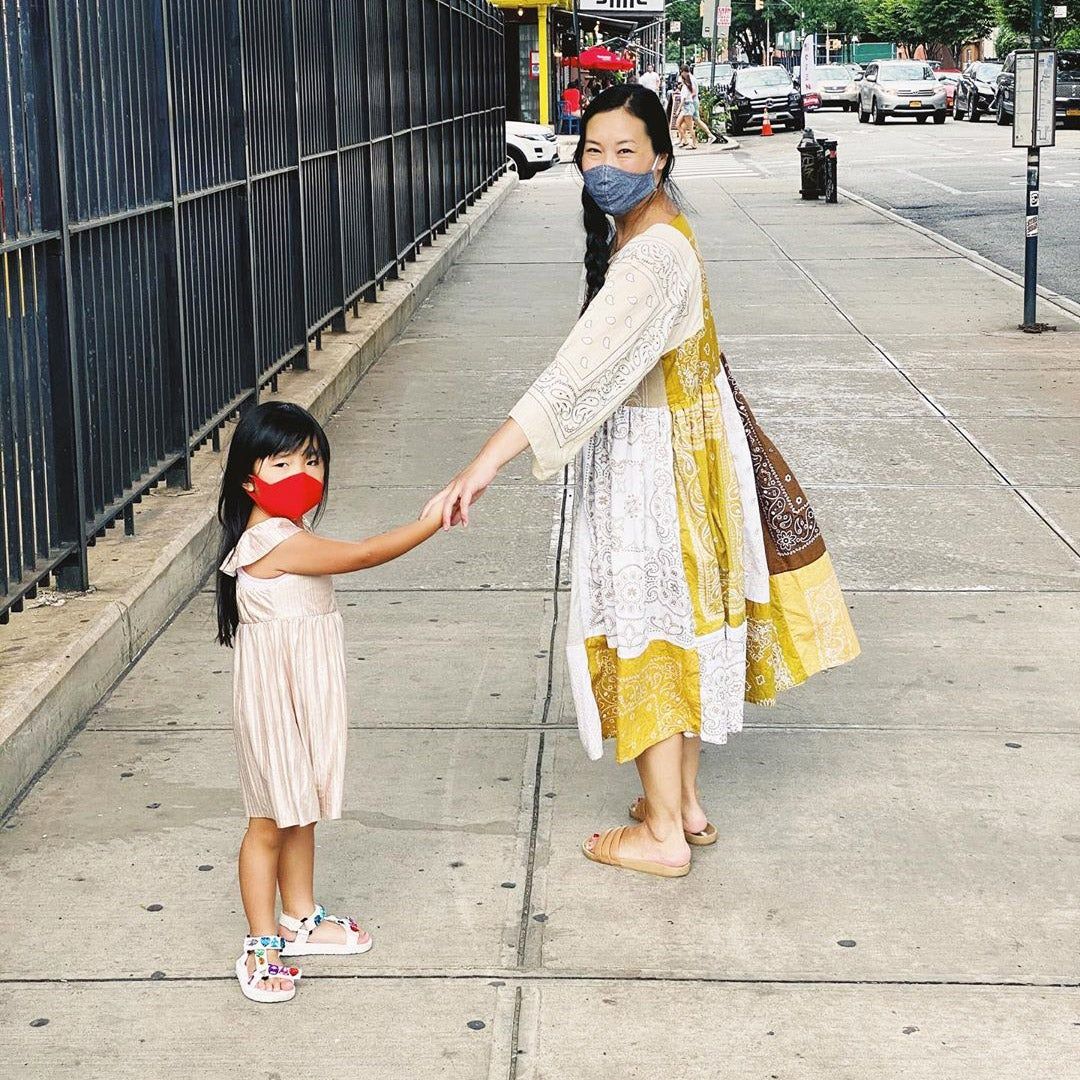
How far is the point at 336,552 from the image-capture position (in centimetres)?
347

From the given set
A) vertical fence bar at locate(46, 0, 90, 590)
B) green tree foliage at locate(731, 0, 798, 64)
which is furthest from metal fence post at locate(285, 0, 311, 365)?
green tree foliage at locate(731, 0, 798, 64)

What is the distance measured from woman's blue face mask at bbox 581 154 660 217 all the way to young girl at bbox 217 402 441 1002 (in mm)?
880

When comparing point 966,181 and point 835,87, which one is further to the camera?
point 835,87

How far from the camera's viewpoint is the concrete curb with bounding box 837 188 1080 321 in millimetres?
14008

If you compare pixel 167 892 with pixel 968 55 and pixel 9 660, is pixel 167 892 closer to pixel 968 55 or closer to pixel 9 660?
pixel 9 660

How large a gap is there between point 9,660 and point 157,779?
0.61 metres

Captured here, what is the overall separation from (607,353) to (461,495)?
49 cm

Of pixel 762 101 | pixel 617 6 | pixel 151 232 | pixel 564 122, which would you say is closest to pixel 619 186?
pixel 151 232

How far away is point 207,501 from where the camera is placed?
23.4 feet

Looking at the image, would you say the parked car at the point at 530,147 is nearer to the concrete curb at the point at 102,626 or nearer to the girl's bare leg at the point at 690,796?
the concrete curb at the point at 102,626

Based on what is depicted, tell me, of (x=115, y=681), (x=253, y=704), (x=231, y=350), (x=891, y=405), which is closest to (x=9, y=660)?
(x=115, y=681)

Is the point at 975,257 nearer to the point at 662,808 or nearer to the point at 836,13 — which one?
the point at 662,808

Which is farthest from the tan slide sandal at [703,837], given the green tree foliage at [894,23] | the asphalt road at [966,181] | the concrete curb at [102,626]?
the green tree foliage at [894,23]

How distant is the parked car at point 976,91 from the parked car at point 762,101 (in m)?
5.84
